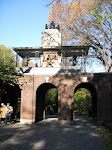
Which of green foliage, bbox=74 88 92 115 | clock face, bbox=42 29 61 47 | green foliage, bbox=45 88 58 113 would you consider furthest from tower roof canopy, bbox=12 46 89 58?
green foliage, bbox=45 88 58 113

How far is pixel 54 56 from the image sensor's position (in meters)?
22.8

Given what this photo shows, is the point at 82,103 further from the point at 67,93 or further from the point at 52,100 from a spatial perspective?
the point at 67,93

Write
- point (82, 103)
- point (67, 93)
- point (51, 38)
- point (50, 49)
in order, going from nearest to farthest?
1. point (67, 93)
2. point (50, 49)
3. point (51, 38)
4. point (82, 103)

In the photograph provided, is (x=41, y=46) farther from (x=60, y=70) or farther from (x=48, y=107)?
(x=48, y=107)

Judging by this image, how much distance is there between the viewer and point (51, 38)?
2397 centimetres

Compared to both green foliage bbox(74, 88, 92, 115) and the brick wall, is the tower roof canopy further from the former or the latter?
green foliage bbox(74, 88, 92, 115)

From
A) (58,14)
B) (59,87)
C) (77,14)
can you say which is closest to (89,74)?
(59,87)

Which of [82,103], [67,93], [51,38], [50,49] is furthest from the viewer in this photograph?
[82,103]

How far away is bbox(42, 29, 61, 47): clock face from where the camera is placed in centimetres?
2380

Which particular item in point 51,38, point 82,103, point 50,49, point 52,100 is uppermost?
point 51,38

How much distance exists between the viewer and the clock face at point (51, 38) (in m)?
23.8

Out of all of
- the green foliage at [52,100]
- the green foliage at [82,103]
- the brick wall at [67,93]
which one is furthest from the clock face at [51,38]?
the green foliage at [52,100]

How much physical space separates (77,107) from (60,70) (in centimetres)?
1193

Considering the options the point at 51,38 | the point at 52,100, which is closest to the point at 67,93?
the point at 51,38
